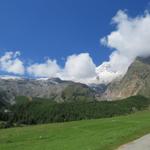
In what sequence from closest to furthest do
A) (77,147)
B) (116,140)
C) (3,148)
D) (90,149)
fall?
(90,149)
(77,147)
(116,140)
(3,148)

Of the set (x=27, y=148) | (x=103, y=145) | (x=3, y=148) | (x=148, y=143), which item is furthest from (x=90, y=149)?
(x=3, y=148)

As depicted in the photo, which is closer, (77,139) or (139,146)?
(139,146)

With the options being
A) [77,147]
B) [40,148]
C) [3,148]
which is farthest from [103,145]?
[3,148]

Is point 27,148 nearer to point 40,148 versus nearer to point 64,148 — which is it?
point 40,148

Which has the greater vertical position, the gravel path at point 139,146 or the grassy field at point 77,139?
the grassy field at point 77,139

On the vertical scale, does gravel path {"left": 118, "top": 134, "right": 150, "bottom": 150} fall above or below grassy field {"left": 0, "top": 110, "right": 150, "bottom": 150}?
below

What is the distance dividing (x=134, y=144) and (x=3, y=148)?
12222mm

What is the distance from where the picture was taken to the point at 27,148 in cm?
3394

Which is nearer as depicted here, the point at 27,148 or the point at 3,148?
the point at 27,148

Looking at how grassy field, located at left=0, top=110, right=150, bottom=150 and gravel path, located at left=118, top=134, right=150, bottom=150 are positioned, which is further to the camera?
grassy field, located at left=0, top=110, right=150, bottom=150

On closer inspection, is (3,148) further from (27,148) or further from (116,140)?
(116,140)

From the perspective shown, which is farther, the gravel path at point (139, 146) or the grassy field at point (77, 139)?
the grassy field at point (77, 139)

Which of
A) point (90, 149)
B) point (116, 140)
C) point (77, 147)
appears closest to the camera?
point (90, 149)

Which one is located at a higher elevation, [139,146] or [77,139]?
[77,139]
